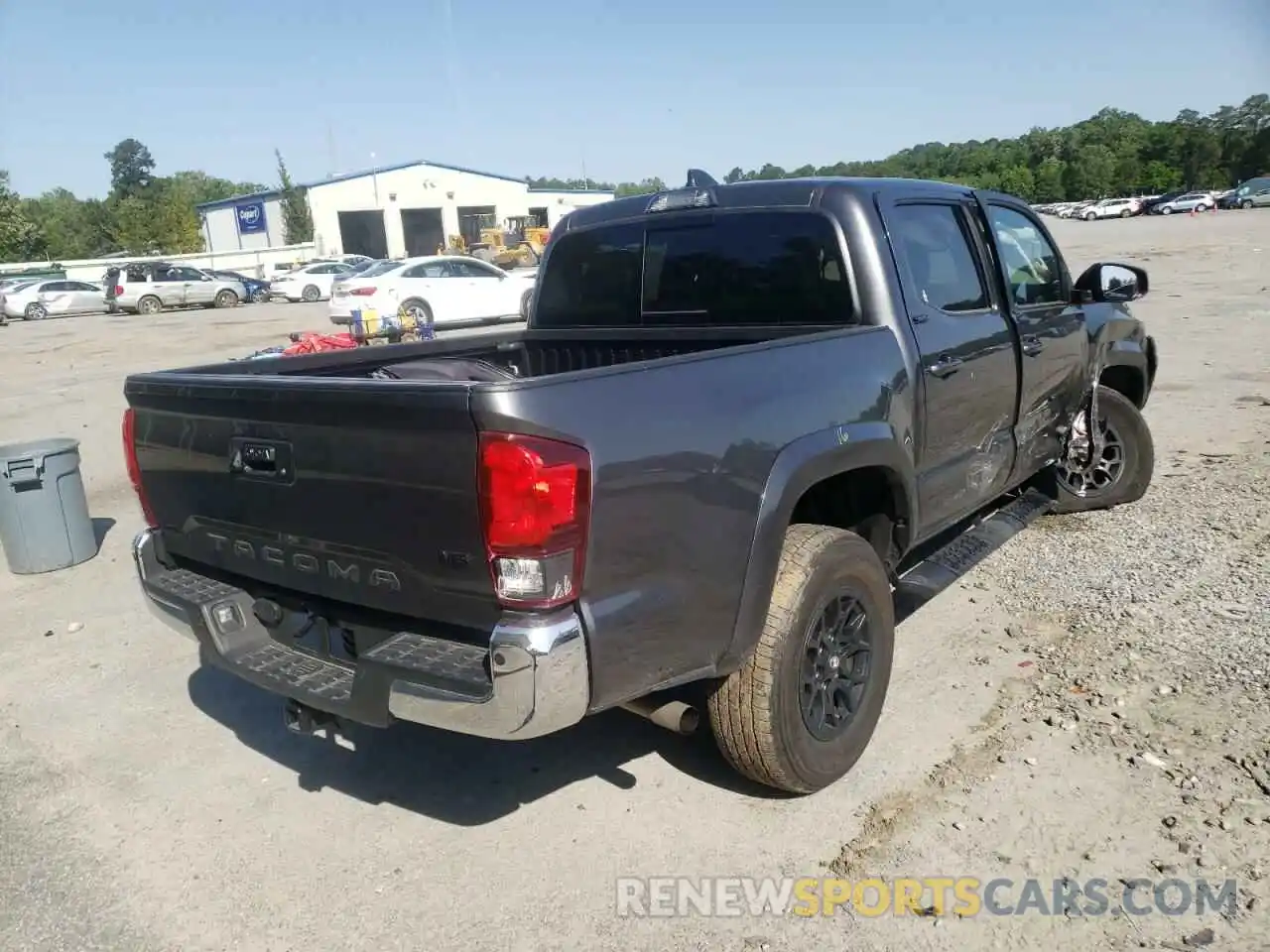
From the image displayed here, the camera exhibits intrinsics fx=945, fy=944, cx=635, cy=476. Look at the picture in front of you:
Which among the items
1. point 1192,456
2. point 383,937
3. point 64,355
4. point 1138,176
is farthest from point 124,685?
point 1138,176

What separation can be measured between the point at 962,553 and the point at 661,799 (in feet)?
6.29

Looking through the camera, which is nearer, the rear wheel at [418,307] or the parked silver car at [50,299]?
the rear wheel at [418,307]

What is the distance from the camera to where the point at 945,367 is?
3.83 meters

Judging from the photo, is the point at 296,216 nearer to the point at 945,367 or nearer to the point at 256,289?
the point at 256,289

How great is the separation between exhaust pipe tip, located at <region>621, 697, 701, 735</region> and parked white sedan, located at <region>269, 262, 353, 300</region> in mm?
34002

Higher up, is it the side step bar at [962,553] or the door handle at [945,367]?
the door handle at [945,367]

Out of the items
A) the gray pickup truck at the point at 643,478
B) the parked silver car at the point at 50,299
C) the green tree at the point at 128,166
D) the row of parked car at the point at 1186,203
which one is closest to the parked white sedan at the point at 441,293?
the gray pickup truck at the point at 643,478

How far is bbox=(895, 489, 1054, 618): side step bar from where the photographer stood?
3969 millimetres

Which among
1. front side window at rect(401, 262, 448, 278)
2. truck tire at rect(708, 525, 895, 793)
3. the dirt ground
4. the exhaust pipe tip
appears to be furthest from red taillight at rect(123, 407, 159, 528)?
front side window at rect(401, 262, 448, 278)

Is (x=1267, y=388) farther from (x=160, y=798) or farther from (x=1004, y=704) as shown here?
(x=160, y=798)

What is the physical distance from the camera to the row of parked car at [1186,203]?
2505 inches

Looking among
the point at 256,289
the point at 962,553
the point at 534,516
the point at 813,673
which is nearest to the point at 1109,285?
the point at 962,553

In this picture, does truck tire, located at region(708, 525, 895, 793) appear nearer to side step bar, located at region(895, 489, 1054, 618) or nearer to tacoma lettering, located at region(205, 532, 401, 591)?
side step bar, located at region(895, 489, 1054, 618)

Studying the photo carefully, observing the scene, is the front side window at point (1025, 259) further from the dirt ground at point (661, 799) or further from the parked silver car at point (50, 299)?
the parked silver car at point (50, 299)
